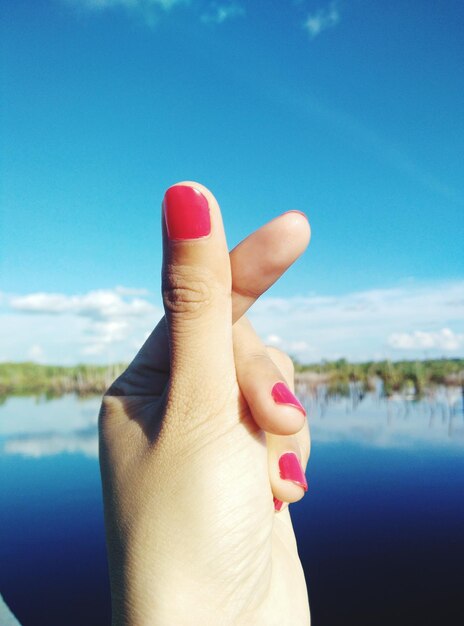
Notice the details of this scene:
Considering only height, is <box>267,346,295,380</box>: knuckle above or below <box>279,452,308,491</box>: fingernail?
above

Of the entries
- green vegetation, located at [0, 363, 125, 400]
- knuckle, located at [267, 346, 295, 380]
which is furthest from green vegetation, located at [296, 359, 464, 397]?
knuckle, located at [267, 346, 295, 380]

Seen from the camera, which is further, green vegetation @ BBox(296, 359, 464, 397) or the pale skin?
green vegetation @ BBox(296, 359, 464, 397)

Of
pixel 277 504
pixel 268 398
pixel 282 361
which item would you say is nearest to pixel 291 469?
pixel 277 504

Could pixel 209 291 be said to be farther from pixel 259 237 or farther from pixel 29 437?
pixel 29 437

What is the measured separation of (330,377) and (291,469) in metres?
23.4

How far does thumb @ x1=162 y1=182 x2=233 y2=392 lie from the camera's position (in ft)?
4.25

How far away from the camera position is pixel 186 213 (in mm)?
1283

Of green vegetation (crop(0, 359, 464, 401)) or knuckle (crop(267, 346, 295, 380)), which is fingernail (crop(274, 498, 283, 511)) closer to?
knuckle (crop(267, 346, 295, 380))

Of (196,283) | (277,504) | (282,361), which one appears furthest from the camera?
(282,361)

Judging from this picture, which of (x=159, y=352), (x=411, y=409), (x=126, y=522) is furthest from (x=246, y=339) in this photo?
(x=411, y=409)

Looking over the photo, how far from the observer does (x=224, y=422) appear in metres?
1.51

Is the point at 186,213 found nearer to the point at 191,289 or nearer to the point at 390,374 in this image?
the point at 191,289

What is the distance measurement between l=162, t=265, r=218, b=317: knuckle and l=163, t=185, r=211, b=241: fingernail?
126mm

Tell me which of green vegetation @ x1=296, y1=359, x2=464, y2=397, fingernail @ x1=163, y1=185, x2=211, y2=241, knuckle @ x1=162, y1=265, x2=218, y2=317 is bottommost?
green vegetation @ x1=296, y1=359, x2=464, y2=397
